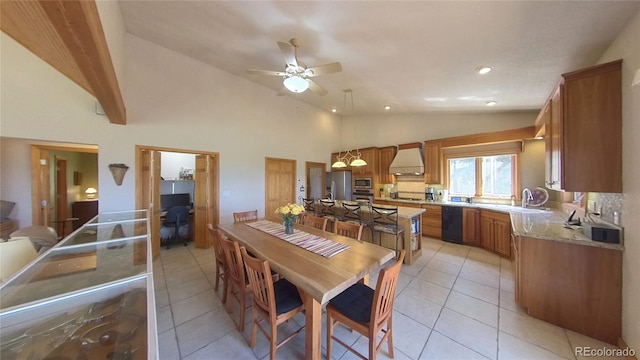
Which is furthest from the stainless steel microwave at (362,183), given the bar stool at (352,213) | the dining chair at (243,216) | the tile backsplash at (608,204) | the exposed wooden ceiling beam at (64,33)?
the exposed wooden ceiling beam at (64,33)

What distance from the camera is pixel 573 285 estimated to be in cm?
185

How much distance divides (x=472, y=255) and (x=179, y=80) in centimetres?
622

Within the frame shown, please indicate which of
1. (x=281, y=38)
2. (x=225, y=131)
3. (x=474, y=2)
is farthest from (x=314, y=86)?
(x=225, y=131)

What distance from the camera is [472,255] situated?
3689mm

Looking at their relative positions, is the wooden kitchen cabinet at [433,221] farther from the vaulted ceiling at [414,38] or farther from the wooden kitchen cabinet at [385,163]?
the vaulted ceiling at [414,38]

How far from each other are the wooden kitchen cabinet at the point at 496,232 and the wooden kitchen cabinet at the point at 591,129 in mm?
1940

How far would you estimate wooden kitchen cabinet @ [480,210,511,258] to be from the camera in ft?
11.4

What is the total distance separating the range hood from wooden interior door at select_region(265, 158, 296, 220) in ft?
9.01

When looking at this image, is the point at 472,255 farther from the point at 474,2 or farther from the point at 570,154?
the point at 474,2

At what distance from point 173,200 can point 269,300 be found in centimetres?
456

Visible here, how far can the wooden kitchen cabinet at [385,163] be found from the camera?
575cm

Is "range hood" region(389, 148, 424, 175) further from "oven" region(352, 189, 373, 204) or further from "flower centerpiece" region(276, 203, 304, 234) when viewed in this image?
"flower centerpiece" region(276, 203, 304, 234)

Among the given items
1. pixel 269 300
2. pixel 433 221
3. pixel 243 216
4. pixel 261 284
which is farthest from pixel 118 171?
pixel 433 221

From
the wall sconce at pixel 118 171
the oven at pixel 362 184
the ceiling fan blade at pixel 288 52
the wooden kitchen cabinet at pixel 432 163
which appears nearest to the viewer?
the ceiling fan blade at pixel 288 52
